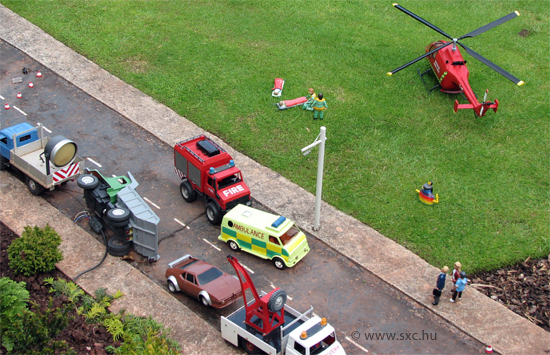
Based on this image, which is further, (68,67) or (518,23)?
(518,23)

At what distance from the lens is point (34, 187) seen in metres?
20.7

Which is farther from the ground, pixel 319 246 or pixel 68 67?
pixel 68 67

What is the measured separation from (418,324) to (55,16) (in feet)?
88.6

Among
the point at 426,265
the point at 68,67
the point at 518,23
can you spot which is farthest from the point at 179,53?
the point at 518,23


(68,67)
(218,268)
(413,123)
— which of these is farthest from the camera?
(68,67)

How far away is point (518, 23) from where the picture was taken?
33.6 metres

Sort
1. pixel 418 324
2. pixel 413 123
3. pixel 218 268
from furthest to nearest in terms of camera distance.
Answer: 1. pixel 413 123
2. pixel 218 268
3. pixel 418 324

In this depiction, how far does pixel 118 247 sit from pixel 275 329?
649 centimetres

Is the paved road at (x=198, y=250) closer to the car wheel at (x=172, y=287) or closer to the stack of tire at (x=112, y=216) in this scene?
the car wheel at (x=172, y=287)

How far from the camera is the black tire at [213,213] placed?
65.3 feet

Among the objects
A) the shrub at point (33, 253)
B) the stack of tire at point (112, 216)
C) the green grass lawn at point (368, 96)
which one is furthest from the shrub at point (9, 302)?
the green grass lawn at point (368, 96)

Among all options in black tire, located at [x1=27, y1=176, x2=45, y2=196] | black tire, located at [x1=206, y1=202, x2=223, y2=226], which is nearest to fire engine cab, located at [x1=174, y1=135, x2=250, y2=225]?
black tire, located at [x1=206, y1=202, x2=223, y2=226]

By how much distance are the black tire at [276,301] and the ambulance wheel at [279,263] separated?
354cm

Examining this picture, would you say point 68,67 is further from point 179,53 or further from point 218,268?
point 218,268
